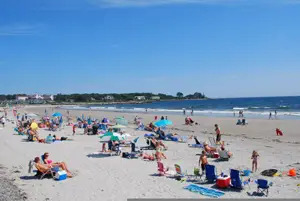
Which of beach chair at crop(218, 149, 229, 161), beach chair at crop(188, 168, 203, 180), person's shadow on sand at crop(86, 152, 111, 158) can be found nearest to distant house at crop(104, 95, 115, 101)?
person's shadow on sand at crop(86, 152, 111, 158)

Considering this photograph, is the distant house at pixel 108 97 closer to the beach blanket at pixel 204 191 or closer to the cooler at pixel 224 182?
the beach blanket at pixel 204 191

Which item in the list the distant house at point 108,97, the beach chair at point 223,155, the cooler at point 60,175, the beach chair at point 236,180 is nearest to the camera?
the beach chair at point 236,180

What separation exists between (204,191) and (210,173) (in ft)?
3.34

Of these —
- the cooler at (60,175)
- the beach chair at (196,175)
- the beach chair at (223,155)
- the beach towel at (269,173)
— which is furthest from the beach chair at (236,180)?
the cooler at (60,175)

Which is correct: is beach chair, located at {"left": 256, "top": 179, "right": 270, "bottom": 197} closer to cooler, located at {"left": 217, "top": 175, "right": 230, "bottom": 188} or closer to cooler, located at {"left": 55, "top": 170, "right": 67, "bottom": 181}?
cooler, located at {"left": 217, "top": 175, "right": 230, "bottom": 188}

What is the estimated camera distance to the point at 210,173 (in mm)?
9203

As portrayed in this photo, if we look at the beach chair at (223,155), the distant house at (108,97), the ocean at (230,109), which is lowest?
the beach chair at (223,155)

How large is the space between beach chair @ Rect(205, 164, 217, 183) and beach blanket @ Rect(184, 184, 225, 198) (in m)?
0.63

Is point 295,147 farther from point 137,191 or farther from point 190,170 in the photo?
point 137,191

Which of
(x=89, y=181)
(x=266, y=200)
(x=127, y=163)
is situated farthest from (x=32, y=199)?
(x=266, y=200)

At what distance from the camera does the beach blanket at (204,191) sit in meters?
8.02

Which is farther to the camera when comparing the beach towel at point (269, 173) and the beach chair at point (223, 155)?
the beach chair at point (223, 155)

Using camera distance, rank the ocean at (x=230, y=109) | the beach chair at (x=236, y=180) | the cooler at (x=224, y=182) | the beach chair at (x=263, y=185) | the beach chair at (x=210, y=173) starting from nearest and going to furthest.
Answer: the beach chair at (x=263, y=185) → the beach chair at (x=236, y=180) → the cooler at (x=224, y=182) → the beach chair at (x=210, y=173) → the ocean at (x=230, y=109)

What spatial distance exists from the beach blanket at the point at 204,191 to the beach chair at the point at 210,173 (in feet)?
2.06
